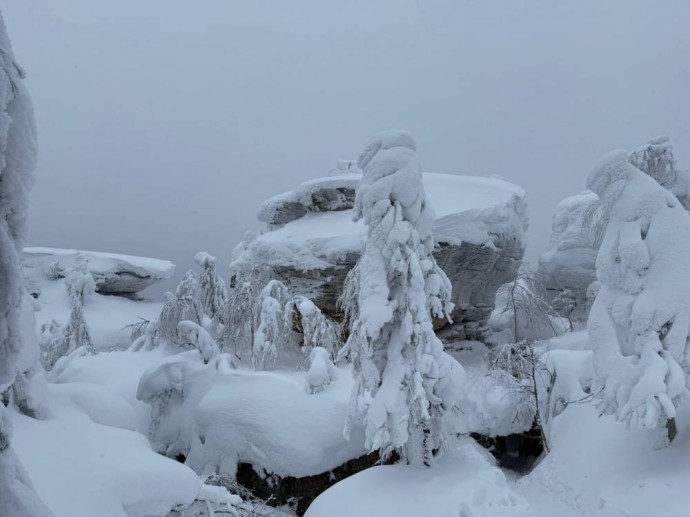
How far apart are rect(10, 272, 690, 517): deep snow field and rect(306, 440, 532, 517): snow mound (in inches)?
0.8

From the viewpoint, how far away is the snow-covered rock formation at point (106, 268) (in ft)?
102

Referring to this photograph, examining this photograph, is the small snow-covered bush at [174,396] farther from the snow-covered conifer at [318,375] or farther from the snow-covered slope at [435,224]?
the snow-covered slope at [435,224]

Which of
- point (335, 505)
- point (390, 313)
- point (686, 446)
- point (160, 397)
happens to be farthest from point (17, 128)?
point (160, 397)

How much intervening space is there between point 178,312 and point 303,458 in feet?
27.7

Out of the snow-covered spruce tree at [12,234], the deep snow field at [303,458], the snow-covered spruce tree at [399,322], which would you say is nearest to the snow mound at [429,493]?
the deep snow field at [303,458]

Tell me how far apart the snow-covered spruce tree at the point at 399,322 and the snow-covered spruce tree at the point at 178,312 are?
899cm

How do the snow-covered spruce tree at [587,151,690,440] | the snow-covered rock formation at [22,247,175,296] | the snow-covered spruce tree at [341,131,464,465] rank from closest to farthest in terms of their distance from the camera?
the snow-covered spruce tree at [587,151,690,440] → the snow-covered spruce tree at [341,131,464,465] → the snow-covered rock formation at [22,247,175,296]

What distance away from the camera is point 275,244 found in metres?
19.2

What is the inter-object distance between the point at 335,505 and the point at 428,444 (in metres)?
1.94

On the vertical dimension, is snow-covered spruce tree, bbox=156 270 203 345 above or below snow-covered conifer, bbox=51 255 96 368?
above

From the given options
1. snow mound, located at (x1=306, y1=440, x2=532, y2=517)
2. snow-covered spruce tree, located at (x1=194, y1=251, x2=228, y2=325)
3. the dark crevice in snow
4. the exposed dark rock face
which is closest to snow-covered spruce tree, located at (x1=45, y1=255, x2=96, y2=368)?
snow-covered spruce tree, located at (x1=194, y1=251, x2=228, y2=325)

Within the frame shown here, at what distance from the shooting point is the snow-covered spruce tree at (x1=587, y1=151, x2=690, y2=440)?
728 centimetres

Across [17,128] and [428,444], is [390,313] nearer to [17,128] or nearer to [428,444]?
[428,444]

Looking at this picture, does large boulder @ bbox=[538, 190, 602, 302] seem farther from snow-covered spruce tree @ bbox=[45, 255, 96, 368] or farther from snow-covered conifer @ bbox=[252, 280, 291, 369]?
snow-covered spruce tree @ bbox=[45, 255, 96, 368]
